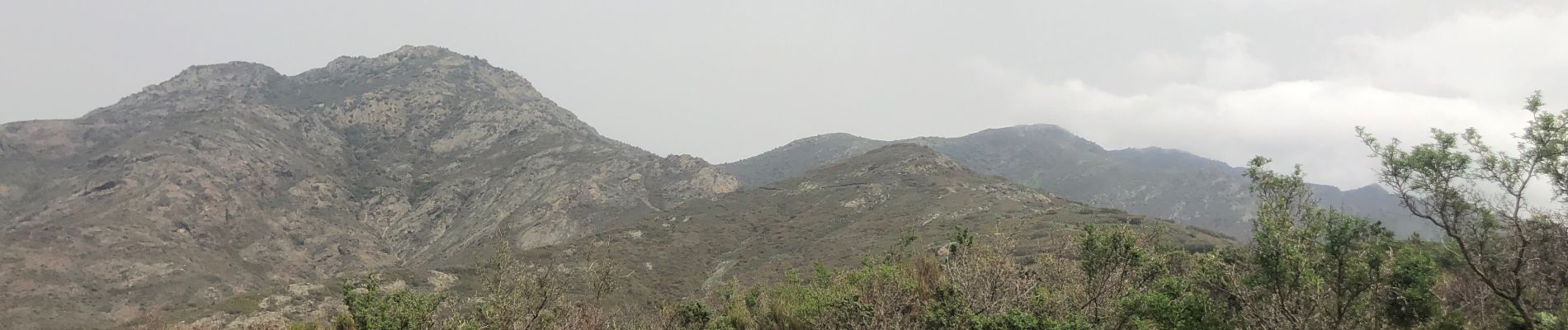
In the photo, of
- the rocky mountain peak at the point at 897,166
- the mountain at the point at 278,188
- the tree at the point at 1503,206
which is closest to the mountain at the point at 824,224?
the rocky mountain peak at the point at 897,166

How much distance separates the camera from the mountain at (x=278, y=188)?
251 ft

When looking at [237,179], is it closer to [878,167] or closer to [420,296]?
[878,167]

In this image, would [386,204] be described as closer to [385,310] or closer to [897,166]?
[897,166]

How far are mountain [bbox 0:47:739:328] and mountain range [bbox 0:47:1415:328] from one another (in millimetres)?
386

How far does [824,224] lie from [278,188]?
9544 centimetres

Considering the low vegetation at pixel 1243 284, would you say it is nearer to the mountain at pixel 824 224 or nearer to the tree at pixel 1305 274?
the tree at pixel 1305 274

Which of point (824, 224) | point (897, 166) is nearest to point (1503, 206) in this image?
point (824, 224)

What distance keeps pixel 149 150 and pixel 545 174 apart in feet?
204

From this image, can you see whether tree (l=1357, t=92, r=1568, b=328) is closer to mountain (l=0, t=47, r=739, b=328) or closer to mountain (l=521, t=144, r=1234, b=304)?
mountain (l=521, t=144, r=1234, b=304)

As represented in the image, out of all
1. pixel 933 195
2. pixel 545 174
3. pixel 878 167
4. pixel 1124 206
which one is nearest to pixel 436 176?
pixel 545 174

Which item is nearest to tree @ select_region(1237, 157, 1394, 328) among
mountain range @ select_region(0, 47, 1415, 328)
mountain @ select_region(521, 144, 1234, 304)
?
mountain @ select_region(521, 144, 1234, 304)

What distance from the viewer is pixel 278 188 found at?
10944 centimetres

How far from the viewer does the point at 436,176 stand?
415 ft

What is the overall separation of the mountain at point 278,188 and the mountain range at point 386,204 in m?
0.39
